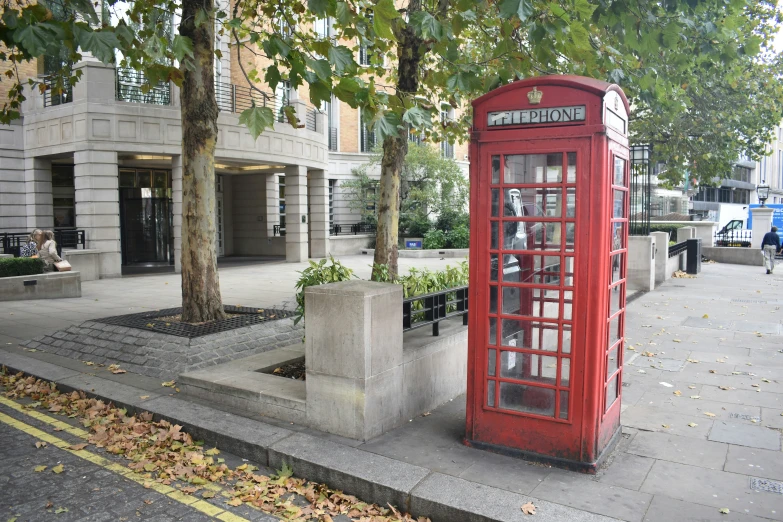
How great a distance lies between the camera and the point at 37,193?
18.9 m

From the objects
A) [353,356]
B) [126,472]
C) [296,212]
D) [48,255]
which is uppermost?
[296,212]

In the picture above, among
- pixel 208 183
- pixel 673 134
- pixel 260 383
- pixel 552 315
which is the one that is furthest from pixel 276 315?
pixel 673 134

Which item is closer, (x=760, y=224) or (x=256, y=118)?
(x=256, y=118)

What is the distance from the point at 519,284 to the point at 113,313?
9238 mm

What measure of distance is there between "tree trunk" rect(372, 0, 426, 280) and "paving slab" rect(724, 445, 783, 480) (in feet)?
16.1

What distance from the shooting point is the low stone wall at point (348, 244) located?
2800 cm

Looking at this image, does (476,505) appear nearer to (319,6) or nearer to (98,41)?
(319,6)

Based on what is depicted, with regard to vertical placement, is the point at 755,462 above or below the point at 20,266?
below

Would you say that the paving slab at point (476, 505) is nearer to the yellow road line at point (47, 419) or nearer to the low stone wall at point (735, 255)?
the yellow road line at point (47, 419)

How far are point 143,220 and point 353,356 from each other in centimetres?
1971

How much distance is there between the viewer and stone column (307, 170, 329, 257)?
81.4ft

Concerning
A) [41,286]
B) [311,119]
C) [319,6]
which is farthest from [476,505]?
[311,119]

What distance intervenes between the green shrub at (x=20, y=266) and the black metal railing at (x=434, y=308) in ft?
35.9

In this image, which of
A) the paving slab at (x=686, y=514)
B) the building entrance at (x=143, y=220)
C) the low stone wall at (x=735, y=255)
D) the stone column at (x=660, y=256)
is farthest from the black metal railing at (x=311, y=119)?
the paving slab at (x=686, y=514)
